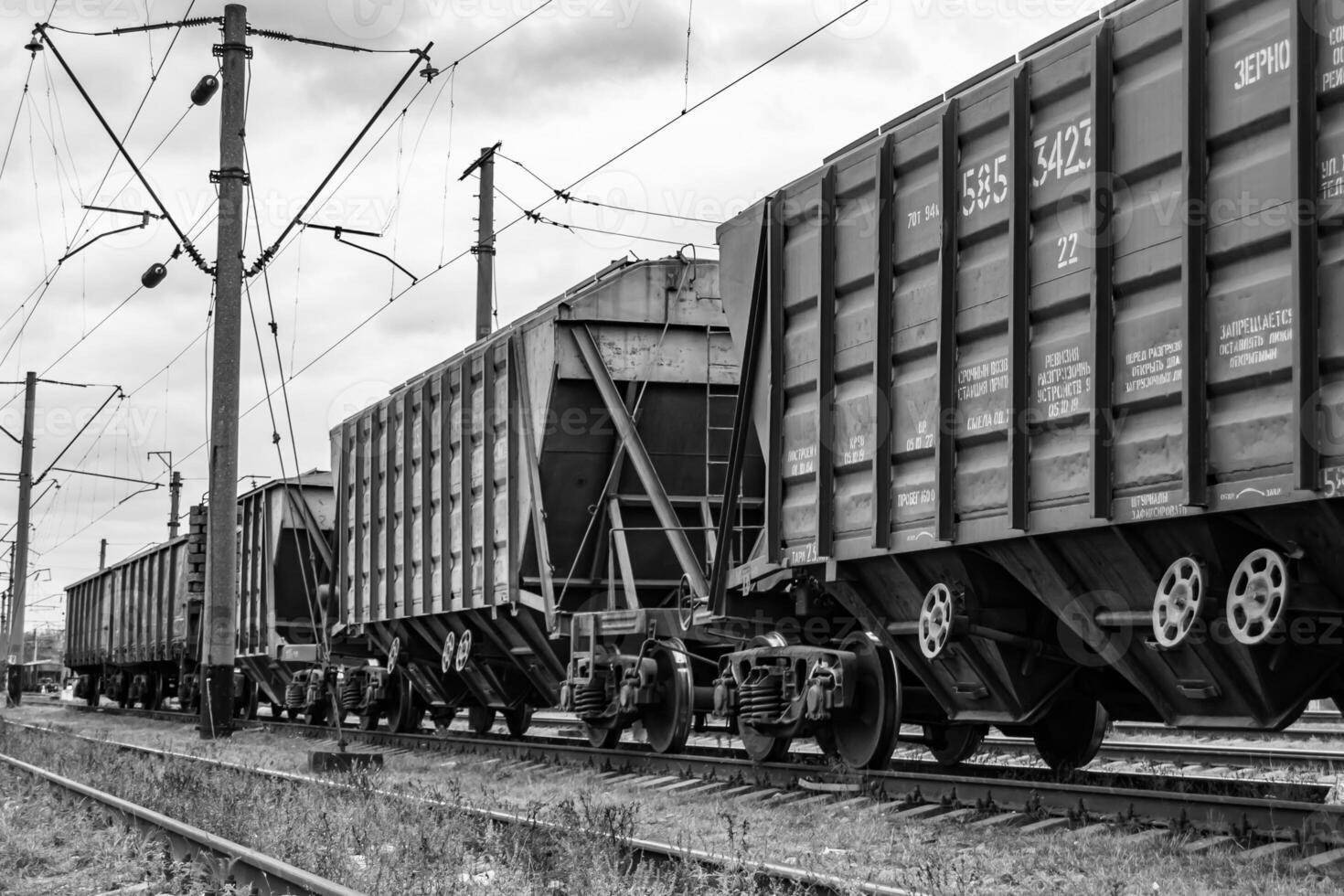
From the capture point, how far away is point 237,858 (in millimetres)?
7133

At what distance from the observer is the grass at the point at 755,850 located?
6.24 metres

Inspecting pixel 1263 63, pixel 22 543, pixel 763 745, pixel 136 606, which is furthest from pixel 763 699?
pixel 22 543

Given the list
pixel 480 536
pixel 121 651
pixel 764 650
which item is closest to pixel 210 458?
pixel 480 536

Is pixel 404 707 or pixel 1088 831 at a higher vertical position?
pixel 1088 831

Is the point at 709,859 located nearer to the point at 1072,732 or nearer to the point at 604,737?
the point at 1072,732

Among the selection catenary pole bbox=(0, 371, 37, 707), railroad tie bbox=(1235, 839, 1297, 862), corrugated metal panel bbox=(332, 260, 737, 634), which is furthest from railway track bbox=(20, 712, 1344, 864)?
catenary pole bbox=(0, 371, 37, 707)

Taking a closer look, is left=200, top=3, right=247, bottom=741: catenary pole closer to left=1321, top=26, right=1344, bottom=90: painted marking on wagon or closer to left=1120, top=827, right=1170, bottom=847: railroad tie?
left=1120, top=827, right=1170, bottom=847: railroad tie

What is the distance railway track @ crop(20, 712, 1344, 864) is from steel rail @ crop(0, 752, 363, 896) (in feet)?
12.0

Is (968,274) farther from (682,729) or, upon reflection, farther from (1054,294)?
(682,729)

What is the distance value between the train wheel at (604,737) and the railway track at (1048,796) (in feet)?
1.93

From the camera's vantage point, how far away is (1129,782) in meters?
9.87

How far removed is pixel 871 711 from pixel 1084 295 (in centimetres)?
385

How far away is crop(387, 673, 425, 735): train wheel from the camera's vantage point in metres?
19.7

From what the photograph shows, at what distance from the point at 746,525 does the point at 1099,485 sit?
15.4ft
